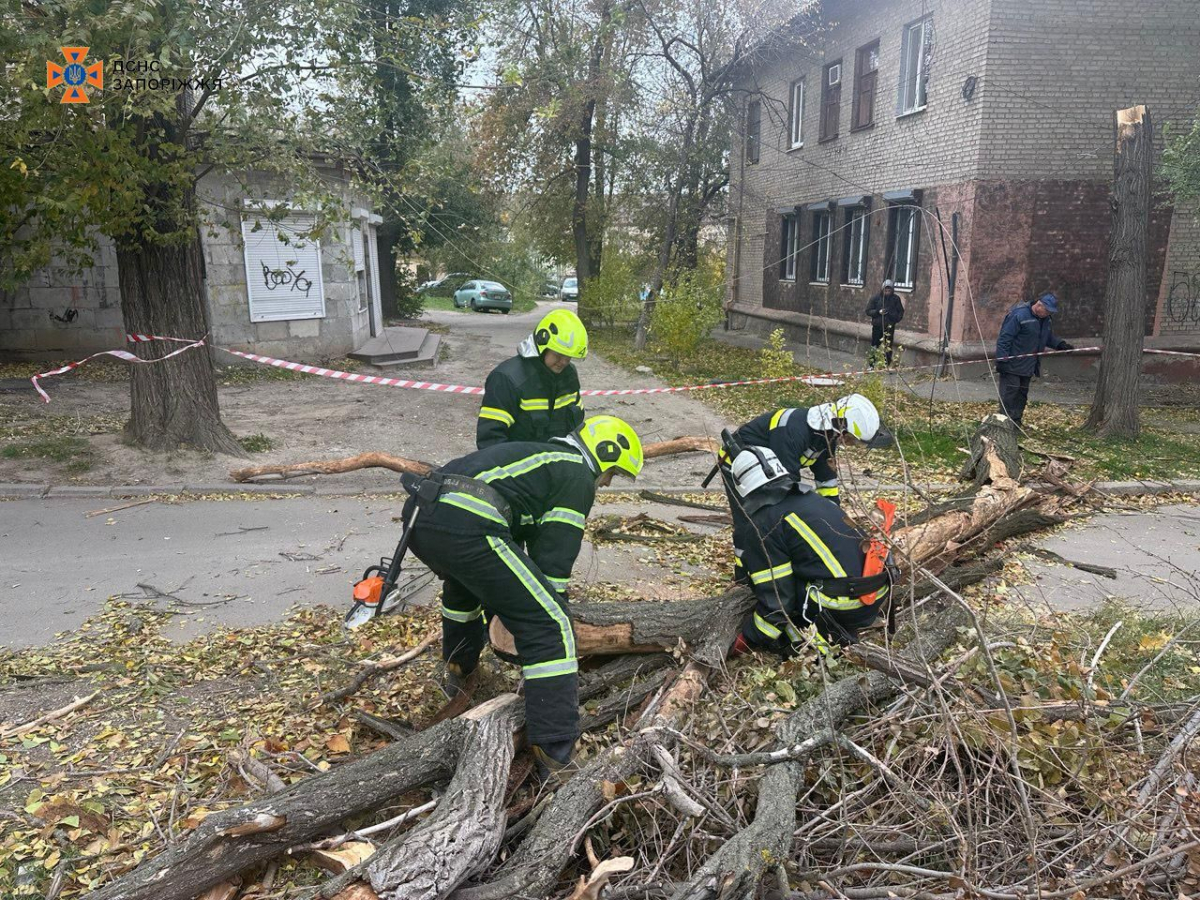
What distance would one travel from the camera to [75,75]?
6.20m

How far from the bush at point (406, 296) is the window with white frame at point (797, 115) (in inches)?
480

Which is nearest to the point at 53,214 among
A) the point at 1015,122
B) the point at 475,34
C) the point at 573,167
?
the point at 475,34

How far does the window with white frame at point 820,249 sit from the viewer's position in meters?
19.0

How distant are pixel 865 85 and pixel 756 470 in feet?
51.7

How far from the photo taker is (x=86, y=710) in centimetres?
387

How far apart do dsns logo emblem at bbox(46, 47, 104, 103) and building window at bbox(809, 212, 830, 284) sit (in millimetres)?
15292

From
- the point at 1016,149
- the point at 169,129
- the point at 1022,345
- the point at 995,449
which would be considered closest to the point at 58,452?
the point at 169,129

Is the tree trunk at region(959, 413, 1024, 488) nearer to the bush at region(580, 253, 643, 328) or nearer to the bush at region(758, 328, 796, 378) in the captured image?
the bush at region(758, 328, 796, 378)

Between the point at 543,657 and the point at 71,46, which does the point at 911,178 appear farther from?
the point at 543,657

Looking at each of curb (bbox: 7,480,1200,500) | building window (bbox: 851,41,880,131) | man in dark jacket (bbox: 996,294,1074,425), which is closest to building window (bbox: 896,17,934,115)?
building window (bbox: 851,41,880,131)

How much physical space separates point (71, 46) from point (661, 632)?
5794mm

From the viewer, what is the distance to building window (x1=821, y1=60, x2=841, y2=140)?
726 inches

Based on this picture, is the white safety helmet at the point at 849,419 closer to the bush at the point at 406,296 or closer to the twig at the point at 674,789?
the twig at the point at 674,789

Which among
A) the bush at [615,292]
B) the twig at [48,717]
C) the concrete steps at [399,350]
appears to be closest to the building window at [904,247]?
the bush at [615,292]
